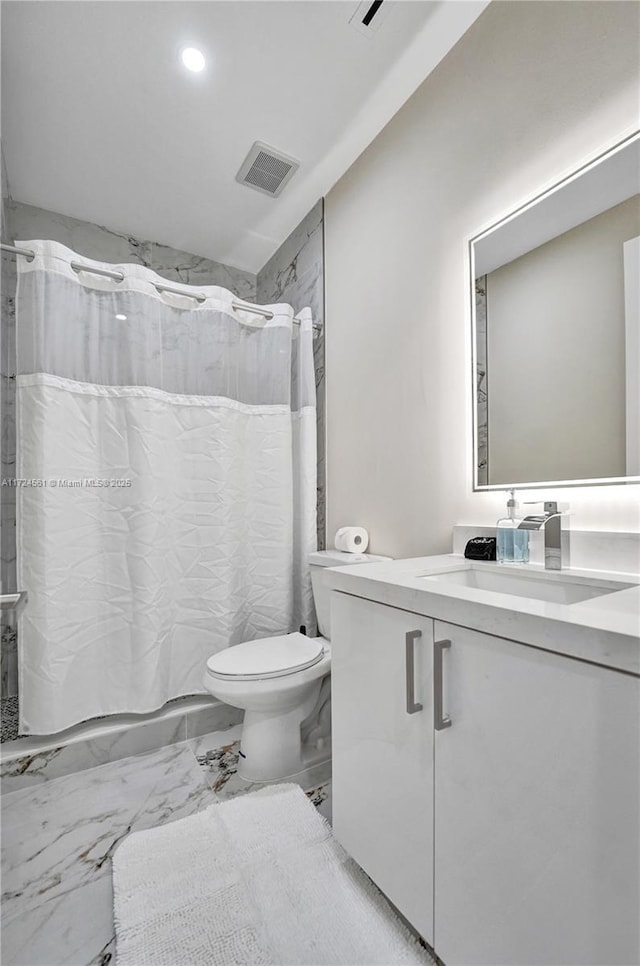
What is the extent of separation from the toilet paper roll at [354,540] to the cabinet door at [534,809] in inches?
42.1

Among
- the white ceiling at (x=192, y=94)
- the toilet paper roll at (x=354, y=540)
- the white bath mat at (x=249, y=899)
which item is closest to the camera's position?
the white bath mat at (x=249, y=899)

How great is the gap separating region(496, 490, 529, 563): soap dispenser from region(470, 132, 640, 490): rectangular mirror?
16 centimetres

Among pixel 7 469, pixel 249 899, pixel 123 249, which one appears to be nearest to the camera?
pixel 249 899

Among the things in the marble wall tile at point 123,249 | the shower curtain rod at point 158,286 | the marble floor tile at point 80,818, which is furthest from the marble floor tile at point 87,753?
the marble wall tile at point 123,249

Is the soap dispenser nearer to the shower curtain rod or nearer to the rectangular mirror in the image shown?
the rectangular mirror

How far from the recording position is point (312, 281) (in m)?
2.35

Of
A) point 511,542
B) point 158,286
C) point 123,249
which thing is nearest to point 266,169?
point 158,286

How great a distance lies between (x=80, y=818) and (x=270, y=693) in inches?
27.3

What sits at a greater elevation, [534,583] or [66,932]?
[534,583]

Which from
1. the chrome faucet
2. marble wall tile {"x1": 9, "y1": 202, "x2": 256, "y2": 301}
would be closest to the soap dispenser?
the chrome faucet

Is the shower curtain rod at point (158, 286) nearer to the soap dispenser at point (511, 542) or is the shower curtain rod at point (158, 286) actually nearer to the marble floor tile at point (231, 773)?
the soap dispenser at point (511, 542)

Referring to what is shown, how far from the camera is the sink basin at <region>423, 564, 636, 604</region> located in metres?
1.00

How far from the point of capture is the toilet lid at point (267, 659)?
4.95 feet

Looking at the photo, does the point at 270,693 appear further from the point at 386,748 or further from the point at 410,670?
the point at 410,670
